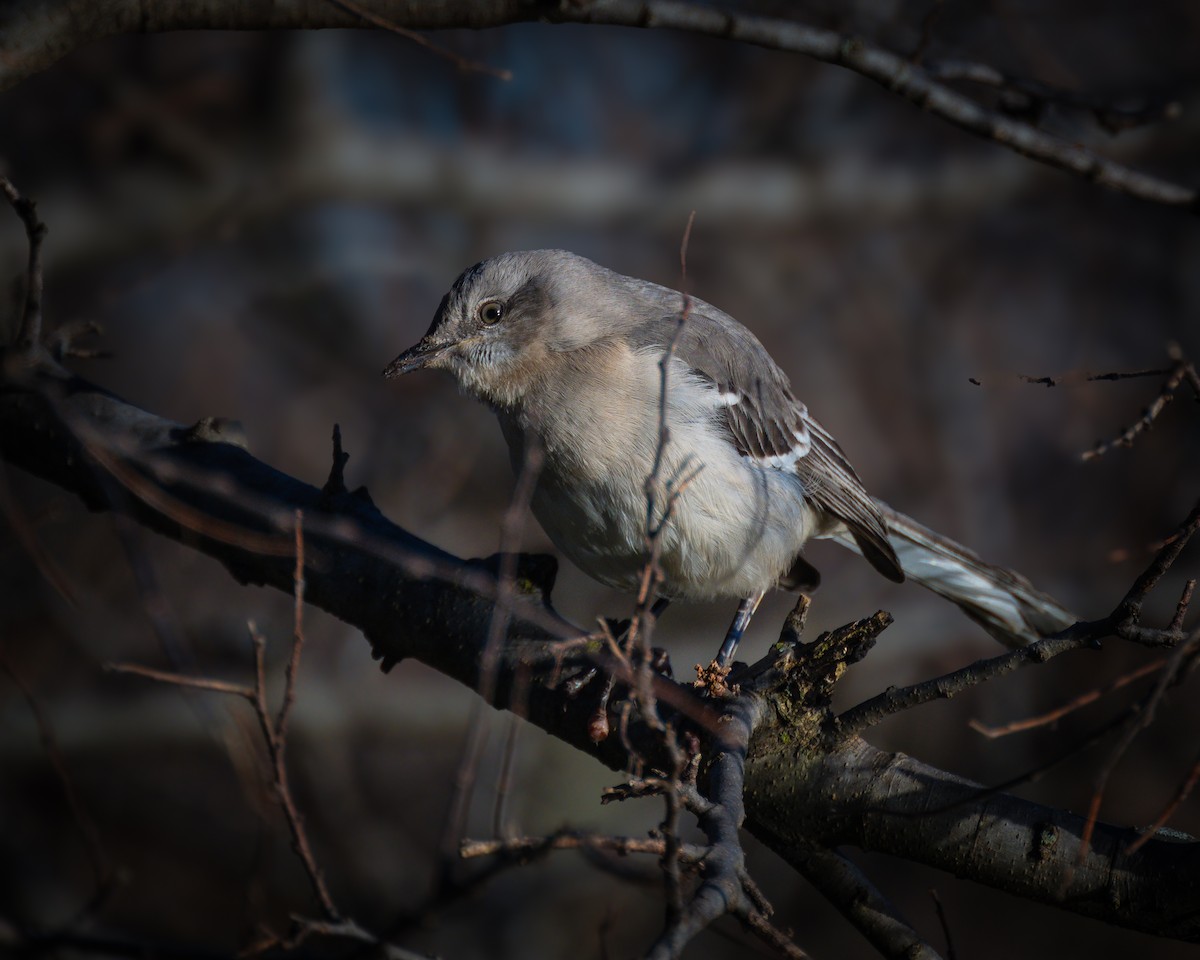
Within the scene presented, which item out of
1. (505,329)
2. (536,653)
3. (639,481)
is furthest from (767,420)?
(536,653)

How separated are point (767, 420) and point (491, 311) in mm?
1226

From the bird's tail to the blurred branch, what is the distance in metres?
1.87

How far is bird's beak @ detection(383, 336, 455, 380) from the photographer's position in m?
4.05

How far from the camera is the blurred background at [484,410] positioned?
25.7ft

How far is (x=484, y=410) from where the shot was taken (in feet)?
28.2

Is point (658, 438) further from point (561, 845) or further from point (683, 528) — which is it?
point (561, 845)

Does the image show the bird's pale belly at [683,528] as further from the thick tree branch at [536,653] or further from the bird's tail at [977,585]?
the bird's tail at [977,585]

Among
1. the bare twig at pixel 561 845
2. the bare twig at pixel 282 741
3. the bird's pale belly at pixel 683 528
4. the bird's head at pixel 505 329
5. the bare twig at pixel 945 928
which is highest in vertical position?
the bird's head at pixel 505 329

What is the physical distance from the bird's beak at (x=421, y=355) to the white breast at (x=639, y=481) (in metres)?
0.35

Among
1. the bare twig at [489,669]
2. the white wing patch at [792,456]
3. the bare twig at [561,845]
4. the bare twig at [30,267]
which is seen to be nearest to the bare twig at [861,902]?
the bare twig at [489,669]

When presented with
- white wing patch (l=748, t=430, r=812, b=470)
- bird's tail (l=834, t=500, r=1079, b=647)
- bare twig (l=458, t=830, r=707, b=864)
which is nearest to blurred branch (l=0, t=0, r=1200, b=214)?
white wing patch (l=748, t=430, r=812, b=470)

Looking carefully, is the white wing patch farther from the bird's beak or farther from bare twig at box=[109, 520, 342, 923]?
bare twig at box=[109, 520, 342, 923]

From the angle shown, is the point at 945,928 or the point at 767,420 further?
the point at 767,420

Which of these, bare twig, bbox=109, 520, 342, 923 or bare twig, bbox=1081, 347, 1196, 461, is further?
bare twig, bbox=1081, 347, 1196, 461
